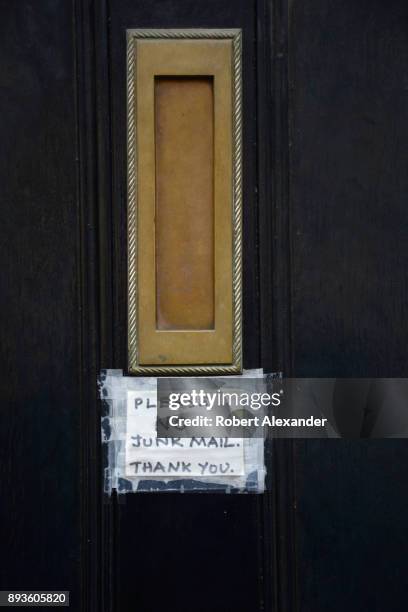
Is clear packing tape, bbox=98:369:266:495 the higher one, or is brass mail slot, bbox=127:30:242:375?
brass mail slot, bbox=127:30:242:375

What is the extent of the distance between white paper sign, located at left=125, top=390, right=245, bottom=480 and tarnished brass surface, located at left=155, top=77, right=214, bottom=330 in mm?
174

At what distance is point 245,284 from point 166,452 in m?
0.38

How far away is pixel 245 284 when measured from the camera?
164 cm

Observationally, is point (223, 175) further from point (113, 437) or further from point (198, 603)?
point (198, 603)

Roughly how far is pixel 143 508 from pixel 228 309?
441 mm

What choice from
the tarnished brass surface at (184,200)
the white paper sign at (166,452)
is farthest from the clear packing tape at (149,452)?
the tarnished brass surface at (184,200)

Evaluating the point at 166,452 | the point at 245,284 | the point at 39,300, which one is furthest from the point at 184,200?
the point at 166,452

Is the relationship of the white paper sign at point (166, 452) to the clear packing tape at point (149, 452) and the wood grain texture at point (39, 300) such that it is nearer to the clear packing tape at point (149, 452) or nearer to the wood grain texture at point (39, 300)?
the clear packing tape at point (149, 452)

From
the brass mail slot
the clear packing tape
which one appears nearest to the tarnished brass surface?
the brass mail slot

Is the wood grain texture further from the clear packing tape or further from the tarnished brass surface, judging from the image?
the tarnished brass surface

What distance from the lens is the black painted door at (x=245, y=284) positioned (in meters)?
1.63

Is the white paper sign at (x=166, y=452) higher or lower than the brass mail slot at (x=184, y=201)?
lower

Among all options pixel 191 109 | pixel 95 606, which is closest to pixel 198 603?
pixel 95 606

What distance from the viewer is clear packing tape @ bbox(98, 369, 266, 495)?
1.63m
